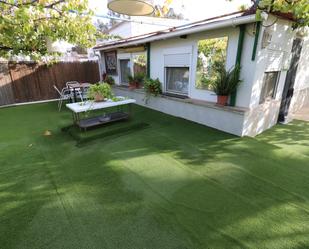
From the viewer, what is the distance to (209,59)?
14.9 feet

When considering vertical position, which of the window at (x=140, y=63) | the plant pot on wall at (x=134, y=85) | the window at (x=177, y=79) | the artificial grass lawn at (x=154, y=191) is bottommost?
the artificial grass lawn at (x=154, y=191)

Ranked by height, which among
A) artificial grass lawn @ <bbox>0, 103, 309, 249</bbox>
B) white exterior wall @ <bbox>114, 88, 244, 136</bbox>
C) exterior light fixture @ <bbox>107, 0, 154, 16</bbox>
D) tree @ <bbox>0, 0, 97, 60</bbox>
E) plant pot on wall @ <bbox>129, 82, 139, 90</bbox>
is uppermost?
tree @ <bbox>0, 0, 97, 60</bbox>

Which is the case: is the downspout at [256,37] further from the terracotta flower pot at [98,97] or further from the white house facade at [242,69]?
the terracotta flower pot at [98,97]

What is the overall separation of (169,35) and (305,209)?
4602 millimetres

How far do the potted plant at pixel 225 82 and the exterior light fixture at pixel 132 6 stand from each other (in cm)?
264

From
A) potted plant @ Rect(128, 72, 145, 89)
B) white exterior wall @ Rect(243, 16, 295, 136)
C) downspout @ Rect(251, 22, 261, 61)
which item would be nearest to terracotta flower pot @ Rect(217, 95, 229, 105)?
white exterior wall @ Rect(243, 16, 295, 136)

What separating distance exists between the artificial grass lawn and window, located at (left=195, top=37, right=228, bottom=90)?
141 centimetres

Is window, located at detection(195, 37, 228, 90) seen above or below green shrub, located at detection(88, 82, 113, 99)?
above

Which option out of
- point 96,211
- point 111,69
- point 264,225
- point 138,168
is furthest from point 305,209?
point 111,69

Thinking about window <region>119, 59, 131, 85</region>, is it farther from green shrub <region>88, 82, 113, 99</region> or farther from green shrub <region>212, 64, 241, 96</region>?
green shrub <region>212, 64, 241, 96</region>

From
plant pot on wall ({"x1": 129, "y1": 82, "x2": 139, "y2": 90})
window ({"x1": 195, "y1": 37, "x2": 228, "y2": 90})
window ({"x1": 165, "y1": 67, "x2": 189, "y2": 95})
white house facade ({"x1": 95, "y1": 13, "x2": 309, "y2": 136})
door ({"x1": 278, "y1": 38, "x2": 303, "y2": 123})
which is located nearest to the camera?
white house facade ({"x1": 95, "y1": 13, "x2": 309, "y2": 136})

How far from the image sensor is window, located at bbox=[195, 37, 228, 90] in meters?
4.26

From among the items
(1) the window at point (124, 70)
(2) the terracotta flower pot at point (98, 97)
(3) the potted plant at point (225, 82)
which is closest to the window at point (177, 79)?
(3) the potted plant at point (225, 82)

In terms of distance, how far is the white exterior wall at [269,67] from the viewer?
378cm
